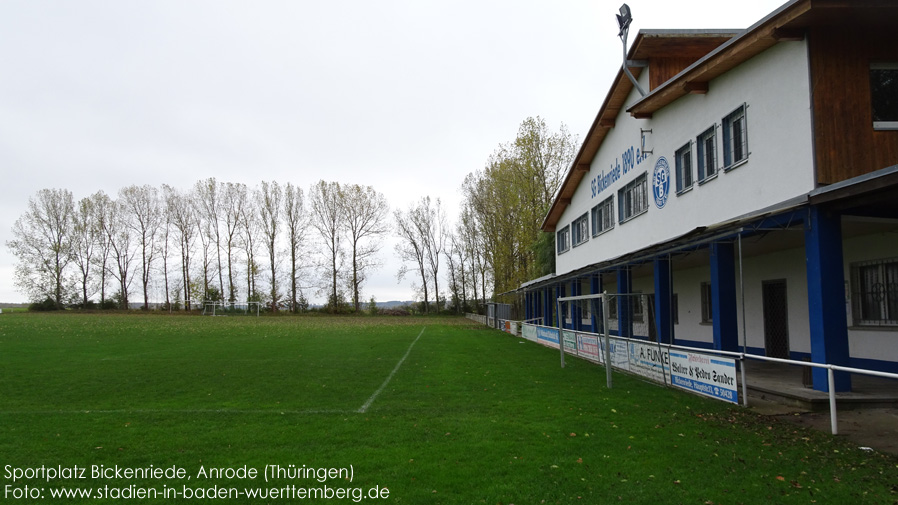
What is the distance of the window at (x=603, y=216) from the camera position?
2307 cm

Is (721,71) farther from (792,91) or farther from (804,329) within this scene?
(804,329)

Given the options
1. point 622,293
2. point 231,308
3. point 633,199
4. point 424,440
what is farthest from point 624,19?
point 231,308

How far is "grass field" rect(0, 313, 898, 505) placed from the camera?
5523 mm

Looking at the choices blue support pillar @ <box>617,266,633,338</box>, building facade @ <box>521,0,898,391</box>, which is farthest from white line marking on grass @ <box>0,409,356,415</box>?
blue support pillar @ <box>617,266,633,338</box>

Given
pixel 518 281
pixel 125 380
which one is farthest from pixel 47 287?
pixel 125 380

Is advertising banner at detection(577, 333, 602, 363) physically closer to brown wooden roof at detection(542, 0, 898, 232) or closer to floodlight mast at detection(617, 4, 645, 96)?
brown wooden roof at detection(542, 0, 898, 232)

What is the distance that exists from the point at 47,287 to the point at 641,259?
72.1 metres

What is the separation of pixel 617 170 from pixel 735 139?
28.0ft

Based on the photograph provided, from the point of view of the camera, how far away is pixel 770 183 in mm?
11453

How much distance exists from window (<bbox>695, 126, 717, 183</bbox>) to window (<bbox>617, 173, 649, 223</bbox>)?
12.6 ft

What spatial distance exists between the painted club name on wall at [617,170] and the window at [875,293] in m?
7.62

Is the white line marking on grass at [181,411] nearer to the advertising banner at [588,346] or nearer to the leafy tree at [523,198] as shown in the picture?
the advertising banner at [588,346]

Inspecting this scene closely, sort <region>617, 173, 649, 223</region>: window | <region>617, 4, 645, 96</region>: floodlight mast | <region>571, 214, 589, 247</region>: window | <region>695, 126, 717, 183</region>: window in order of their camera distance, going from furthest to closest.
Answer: <region>571, 214, 589, 247</region>: window
<region>617, 173, 649, 223</region>: window
<region>617, 4, 645, 96</region>: floodlight mast
<region>695, 126, 717, 183</region>: window

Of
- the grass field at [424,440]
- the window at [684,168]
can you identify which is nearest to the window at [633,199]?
the window at [684,168]
